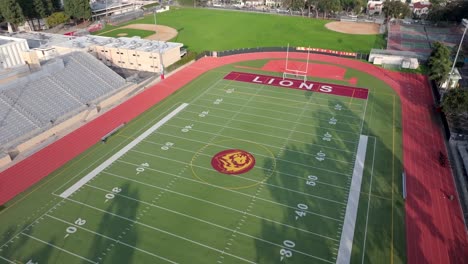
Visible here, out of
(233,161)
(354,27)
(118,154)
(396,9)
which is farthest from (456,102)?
(396,9)

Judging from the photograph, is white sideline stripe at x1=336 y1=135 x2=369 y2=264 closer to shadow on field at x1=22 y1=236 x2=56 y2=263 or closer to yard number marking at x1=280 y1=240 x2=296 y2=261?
yard number marking at x1=280 y1=240 x2=296 y2=261

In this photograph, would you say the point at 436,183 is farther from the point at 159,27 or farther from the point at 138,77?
the point at 159,27

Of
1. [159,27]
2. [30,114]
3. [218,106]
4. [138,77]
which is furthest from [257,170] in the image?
[159,27]

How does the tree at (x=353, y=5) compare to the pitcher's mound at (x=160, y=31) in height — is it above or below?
above

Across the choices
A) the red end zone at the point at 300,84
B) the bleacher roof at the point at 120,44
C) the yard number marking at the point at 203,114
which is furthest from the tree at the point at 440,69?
the bleacher roof at the point at 120,44

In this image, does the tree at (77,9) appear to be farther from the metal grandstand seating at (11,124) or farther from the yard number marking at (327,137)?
the yard number marking at (327,137)

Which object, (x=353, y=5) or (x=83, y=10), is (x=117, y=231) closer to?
(x=83, y=10)
